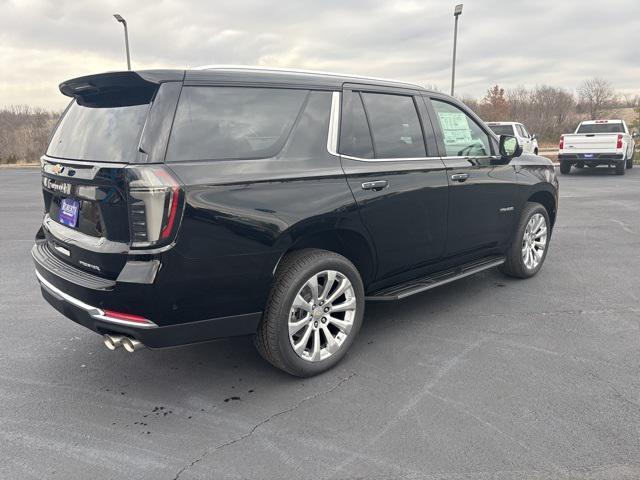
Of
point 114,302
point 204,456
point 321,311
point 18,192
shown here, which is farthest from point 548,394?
point 18,192

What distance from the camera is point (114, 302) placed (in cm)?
277

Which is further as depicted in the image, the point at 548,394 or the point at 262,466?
the point at 548,394

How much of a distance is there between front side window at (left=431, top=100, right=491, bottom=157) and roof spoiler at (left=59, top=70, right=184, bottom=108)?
2334mm

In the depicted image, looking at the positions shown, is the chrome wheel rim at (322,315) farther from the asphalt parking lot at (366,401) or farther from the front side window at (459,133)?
the front side window at (459,133)

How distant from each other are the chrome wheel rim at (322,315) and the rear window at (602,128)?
1831 centimetres

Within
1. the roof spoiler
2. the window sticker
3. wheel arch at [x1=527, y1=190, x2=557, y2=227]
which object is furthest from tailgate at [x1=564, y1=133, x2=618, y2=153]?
the roof spoiler

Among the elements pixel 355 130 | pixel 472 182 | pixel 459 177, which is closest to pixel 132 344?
pixel 355 130

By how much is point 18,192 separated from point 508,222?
538 inches

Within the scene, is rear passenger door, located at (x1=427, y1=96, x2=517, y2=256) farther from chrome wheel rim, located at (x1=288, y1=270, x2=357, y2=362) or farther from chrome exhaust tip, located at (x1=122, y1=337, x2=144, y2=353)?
chrome exhaust tip, located at (x1=122, y1=337, x2=144, y2=353)

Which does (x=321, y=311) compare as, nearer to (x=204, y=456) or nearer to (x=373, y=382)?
(x=373, y=382)

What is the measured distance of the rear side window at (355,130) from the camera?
11.6 ft

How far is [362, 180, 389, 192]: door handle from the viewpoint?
3.55m

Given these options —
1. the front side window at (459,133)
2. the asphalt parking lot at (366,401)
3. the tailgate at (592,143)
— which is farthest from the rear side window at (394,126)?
the tailgate at (592,143)

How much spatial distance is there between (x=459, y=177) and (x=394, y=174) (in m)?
0.81
